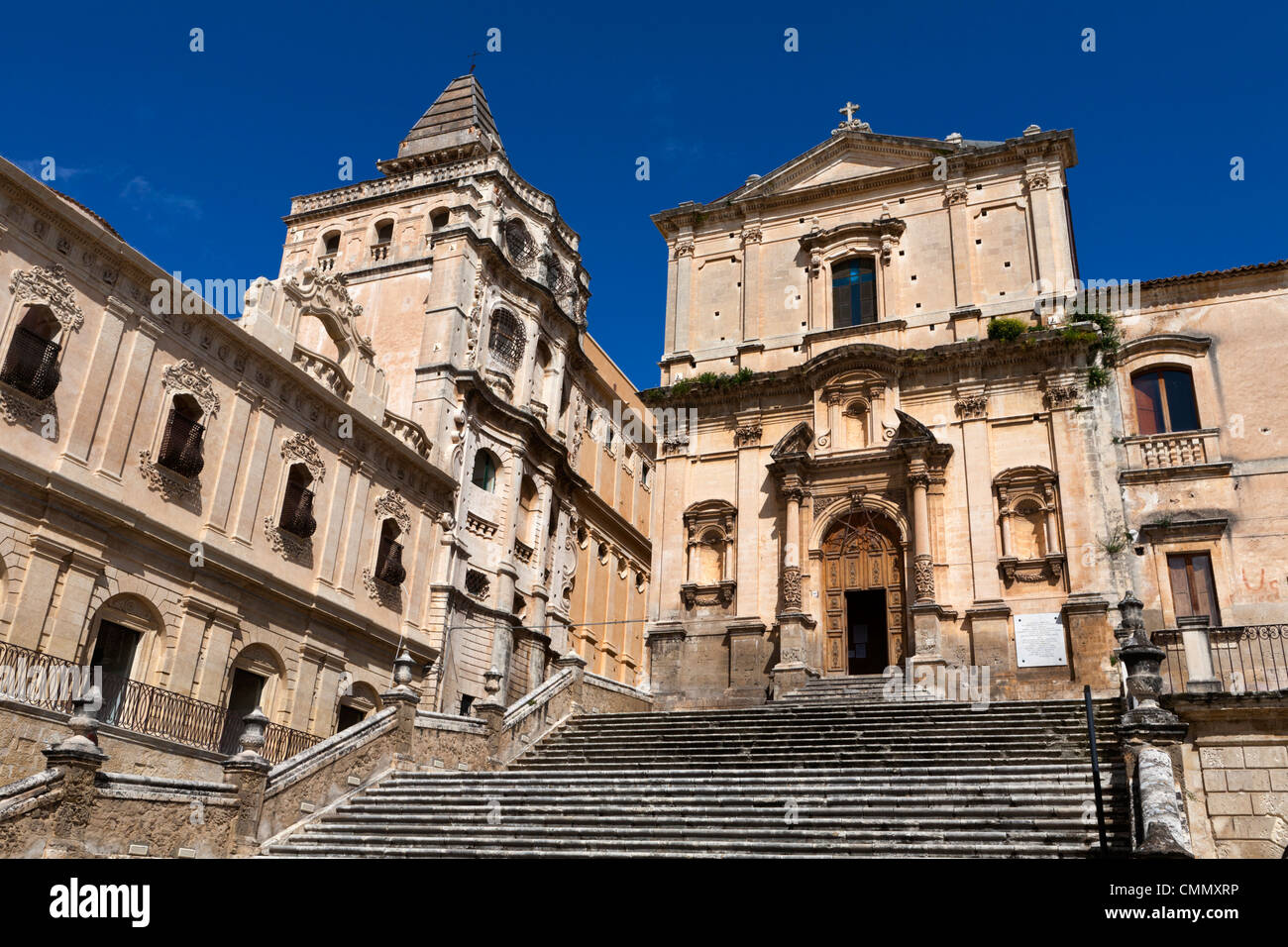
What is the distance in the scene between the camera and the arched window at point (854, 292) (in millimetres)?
26422

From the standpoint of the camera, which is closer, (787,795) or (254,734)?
(787,795)

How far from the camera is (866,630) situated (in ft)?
77.5

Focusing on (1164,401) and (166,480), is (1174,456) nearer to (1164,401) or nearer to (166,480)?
(1164,401)

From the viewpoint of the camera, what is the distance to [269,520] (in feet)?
76.4

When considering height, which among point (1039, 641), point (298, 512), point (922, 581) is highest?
point (298, 512)

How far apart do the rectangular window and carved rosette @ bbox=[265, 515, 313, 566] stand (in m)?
18.8

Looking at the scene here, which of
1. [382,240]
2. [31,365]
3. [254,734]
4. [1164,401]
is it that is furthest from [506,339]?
[254,734]

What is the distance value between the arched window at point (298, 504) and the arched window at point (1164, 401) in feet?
61.3

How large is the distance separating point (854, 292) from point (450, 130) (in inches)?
773

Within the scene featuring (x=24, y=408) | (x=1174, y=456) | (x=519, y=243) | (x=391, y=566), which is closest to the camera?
(x=24, y=408)
